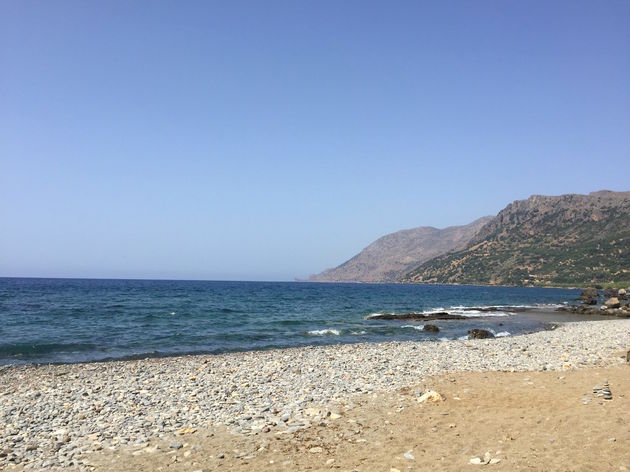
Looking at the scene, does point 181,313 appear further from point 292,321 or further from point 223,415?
point 223,415

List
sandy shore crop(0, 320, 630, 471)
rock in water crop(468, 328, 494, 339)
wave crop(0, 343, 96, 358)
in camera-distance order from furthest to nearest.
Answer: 1. rock in water crop(468, 328, 494, 339)
2. wave crop(0, 343, 96, 358)
3. sandy shore crop(0, 320, 630, 471)

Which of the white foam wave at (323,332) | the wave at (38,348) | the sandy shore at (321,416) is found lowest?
the white foam wave at (323,332)

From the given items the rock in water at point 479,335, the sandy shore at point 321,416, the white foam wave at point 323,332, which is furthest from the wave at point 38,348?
the rock in water at point 479,335

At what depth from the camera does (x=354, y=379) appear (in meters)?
16.8

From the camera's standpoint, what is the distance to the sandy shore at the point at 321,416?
8.94 m

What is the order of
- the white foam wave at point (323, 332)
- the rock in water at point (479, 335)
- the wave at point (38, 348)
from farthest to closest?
the white foam wave at point (323, 332), the rock in water at point (479, 335), the wave at point (38, 348)

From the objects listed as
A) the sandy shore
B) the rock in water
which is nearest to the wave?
the sandy shore

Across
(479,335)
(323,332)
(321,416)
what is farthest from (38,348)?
(479,335)

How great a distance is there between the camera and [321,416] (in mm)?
11922

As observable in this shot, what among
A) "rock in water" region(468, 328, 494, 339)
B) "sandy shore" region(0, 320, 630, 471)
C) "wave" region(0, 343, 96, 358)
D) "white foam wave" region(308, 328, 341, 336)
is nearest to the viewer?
"sandy shore" region(0, 320, 630, 471)

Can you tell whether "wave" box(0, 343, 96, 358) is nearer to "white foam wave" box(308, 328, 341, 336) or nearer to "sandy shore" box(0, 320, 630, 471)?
"sandy shore" box(0, 320, 630, 471)

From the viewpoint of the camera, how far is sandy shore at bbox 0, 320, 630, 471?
894cm

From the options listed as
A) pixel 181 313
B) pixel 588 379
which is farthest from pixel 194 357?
pixel 181 313

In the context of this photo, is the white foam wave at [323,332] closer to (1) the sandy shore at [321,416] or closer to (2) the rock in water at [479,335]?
(2) the rock in water at [479,335]
